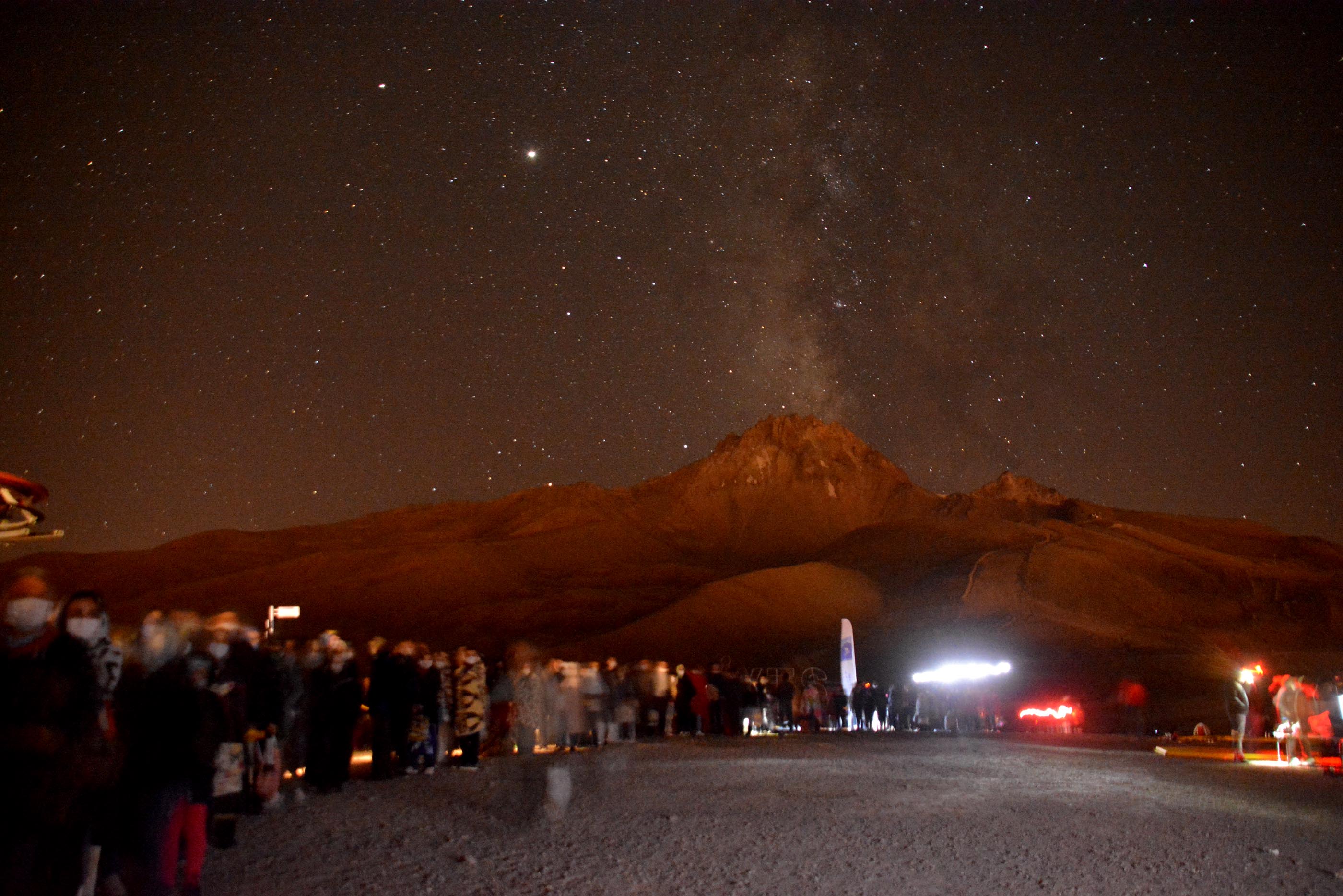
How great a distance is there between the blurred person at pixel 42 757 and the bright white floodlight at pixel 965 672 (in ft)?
91.4

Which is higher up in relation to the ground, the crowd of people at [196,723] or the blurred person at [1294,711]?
the crowd of people at [196,723]

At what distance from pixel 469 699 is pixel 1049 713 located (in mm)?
18517

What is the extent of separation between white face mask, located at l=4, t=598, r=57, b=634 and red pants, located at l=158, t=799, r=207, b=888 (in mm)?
1472

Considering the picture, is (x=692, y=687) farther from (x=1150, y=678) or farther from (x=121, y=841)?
(x=1150, y=678)

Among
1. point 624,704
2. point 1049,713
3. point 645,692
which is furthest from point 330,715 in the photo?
point 1049,713

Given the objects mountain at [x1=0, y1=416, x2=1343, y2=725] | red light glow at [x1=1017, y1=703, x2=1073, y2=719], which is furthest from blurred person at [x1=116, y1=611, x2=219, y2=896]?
mountain at [x1=0, y1=416, x2=1343, y2=725]

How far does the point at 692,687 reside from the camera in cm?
2327

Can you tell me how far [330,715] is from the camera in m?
11.2

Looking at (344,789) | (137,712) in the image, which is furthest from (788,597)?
(137,712)

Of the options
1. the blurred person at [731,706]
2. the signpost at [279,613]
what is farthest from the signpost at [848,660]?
the signpost at [279,613]

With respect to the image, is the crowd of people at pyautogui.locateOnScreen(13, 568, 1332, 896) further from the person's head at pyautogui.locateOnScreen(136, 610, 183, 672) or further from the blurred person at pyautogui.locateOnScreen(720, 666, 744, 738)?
the blurred person at pyautogui.locateOnScreen(720, 666, 744, 738)

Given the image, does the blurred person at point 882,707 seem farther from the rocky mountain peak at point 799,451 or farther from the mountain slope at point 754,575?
the rocky mountain peak at point 799,451

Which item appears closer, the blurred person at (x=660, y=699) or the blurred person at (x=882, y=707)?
the blurred person at (x=660, y=699)

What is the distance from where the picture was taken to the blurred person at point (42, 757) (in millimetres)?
4109
